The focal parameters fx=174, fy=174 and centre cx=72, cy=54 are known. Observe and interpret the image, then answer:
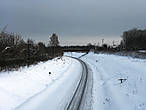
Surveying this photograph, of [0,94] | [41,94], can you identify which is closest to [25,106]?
[0,94]

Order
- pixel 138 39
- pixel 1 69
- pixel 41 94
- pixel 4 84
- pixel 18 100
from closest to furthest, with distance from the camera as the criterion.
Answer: pixel 18 100, pixel 4 84, pixel 41 94, pixel 1 69, pixel 138 39

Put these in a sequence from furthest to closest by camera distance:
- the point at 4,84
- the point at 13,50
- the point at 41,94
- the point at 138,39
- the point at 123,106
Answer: the point at 138,39, the point at 13,50, the point at 41,94, the point at 4,84, the point at 123,106

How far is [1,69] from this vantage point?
14070 millimetres

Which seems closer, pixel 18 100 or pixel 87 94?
pixel 18 100

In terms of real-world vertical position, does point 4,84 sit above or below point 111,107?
above

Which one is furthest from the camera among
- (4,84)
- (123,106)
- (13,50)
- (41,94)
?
(13,50)

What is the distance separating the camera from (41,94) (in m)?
11.4

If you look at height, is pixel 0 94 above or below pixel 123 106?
above

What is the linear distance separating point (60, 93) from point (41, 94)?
1.27m

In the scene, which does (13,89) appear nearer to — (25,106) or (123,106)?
(25,106)

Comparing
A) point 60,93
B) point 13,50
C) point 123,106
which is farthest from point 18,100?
point 13,50

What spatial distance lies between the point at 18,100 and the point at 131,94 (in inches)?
265

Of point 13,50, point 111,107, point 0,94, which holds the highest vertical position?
point 13,50

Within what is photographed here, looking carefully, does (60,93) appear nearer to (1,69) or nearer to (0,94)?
(0,94)
